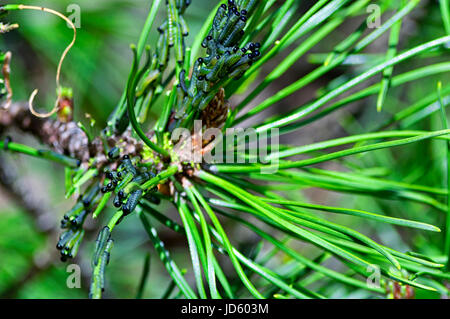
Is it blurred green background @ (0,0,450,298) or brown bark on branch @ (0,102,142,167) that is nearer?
brown bark on branch @ (0,102,142,167)

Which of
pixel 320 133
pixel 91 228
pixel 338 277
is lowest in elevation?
pixel 338 277

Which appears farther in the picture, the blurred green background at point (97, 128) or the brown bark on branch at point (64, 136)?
the blurred green background at point (97, 128)

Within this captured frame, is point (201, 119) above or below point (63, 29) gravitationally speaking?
below

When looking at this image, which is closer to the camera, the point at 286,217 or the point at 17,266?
the point at 286,217

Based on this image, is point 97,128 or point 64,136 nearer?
point 64,136

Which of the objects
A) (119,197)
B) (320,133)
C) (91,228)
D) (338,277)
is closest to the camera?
(119,197)

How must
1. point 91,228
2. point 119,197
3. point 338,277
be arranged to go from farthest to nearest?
point 91,228, point 338,277, point 119,197

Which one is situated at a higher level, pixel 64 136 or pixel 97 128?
pixel 97 128

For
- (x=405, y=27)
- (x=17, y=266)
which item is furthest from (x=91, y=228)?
(x=405, y=27)

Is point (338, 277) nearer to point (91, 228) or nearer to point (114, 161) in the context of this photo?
point (114, 161)

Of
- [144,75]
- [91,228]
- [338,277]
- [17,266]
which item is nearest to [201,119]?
[144,75]
